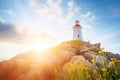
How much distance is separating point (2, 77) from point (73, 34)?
29.5 meters

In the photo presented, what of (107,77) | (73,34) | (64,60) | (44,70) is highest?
(73,34)

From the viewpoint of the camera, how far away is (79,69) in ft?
23.4

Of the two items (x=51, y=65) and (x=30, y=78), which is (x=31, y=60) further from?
(x=30, y=78)

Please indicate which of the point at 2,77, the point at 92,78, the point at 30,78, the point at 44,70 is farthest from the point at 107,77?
the point at 2,77

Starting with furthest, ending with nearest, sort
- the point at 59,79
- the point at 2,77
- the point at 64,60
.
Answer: the point at 64,60 → the point at 2,77 → the point at 59,79

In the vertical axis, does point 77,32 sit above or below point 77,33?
above

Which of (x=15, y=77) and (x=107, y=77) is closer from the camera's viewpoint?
(x=107, y=77)

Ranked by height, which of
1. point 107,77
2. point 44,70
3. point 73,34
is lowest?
point 107,77

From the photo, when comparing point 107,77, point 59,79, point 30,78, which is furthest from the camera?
point 30,78

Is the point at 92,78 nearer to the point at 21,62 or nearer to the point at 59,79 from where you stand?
the point at 59,79

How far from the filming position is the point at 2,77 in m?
14.9

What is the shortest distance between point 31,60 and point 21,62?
101 centimetres

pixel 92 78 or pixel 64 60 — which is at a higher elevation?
pixel 64 60

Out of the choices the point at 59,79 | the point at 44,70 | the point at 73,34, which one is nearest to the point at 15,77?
the point at 44,70
